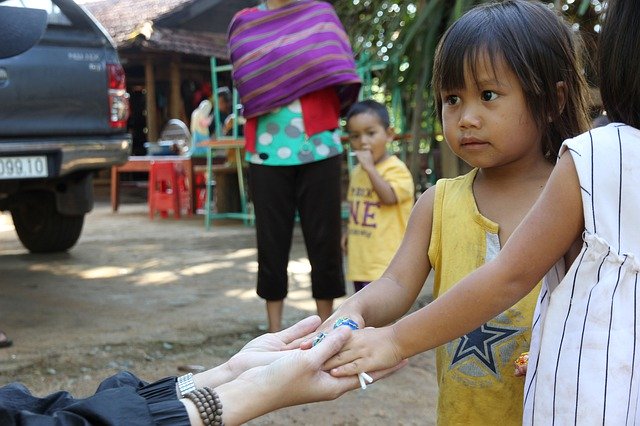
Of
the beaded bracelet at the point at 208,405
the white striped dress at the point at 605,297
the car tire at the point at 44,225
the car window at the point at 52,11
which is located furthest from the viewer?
the car tire at the point at 44,225

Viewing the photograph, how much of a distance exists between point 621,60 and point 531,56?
1.37 ft

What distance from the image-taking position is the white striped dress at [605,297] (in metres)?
1.26

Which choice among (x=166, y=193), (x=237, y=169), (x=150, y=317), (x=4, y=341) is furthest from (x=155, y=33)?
(x=4, y=341)

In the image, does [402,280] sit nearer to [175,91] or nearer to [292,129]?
[292,129]

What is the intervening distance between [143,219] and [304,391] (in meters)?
9.40

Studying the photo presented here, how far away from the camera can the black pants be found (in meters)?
3.84

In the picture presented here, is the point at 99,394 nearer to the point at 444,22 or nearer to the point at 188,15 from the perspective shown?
the point at 444,22

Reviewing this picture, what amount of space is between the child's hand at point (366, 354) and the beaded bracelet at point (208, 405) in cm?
23

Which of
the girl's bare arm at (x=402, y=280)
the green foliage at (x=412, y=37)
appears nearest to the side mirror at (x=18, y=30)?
the girl's bare arm at (x=402, y=280)

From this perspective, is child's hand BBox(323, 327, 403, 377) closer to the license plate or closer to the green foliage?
the green foliage

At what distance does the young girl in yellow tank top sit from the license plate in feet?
11.3

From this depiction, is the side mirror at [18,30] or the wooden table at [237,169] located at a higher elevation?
the side mirror at [18,30]

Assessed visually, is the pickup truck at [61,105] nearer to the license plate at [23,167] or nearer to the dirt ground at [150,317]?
the license plate at [23,167]

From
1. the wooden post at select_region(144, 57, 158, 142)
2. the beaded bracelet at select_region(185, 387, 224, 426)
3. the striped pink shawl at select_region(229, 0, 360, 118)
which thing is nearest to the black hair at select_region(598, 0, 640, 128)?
the beaded bracelet at select_region(185, 387, 224, 426)
